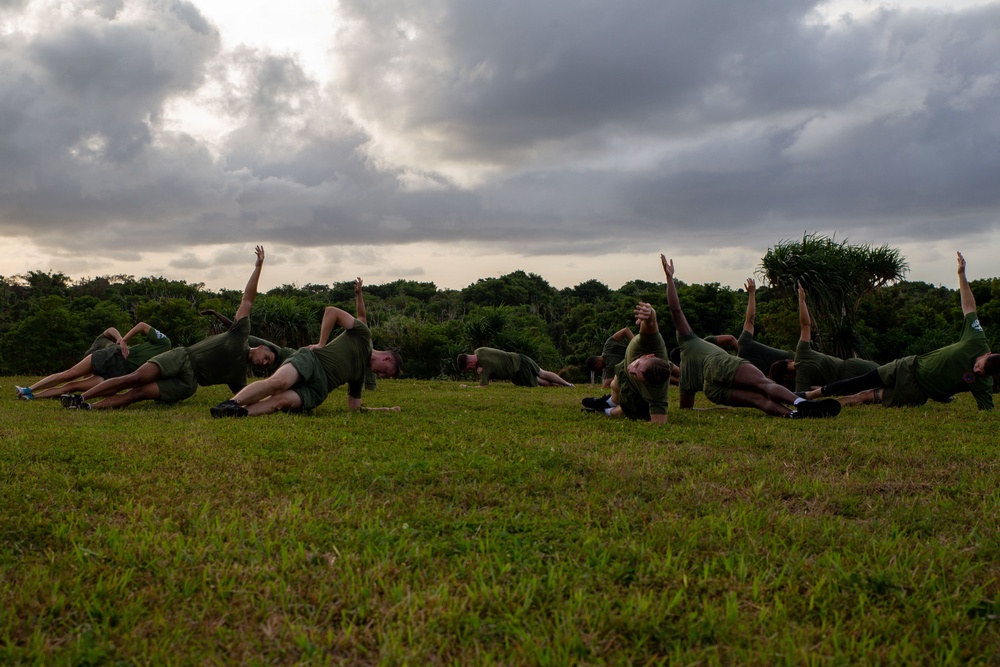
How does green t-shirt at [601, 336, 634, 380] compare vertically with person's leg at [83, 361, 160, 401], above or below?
above

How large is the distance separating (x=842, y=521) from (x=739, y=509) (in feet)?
2.03

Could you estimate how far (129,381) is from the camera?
11039 millimetres

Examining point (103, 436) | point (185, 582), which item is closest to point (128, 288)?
point (103, 436)

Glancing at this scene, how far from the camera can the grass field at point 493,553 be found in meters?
2.85

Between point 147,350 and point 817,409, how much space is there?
1146cm

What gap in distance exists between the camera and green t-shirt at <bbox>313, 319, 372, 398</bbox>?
10.2 meters

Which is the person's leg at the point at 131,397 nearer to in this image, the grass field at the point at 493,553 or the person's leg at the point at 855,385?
the grass field at the point at 493,553

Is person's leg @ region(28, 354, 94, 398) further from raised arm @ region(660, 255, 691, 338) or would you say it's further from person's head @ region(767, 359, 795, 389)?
person's head @ region(767, 359, 795, 389)

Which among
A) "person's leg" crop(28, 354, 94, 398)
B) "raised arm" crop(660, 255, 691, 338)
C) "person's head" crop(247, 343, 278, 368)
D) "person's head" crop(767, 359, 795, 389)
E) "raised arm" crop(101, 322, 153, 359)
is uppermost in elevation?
"raised arm" crop(660, 255, 691, 338)

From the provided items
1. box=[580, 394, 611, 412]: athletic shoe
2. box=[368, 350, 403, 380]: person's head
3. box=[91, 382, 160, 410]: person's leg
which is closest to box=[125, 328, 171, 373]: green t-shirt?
box=[91, 382, 160, 410]: person's leg

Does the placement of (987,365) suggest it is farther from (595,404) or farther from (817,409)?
(595,404)

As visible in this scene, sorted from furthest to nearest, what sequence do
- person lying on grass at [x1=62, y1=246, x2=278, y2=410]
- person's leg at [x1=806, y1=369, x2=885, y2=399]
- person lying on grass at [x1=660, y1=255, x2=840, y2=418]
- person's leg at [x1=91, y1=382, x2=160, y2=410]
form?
person's leg at [x1=806, y1=369, x2=885, y2=399] < person lying on grass at [x1=62, y1=246, x2=278, y2=410] < person's leg at [x1=91, y1=382, x2=160, y2=410] < person lying on grass at [x1=660, y1=255, x2=840, y2=418]

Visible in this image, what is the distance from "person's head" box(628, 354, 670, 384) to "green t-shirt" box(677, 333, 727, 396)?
247cm

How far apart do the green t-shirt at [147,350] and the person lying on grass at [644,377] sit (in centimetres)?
840
